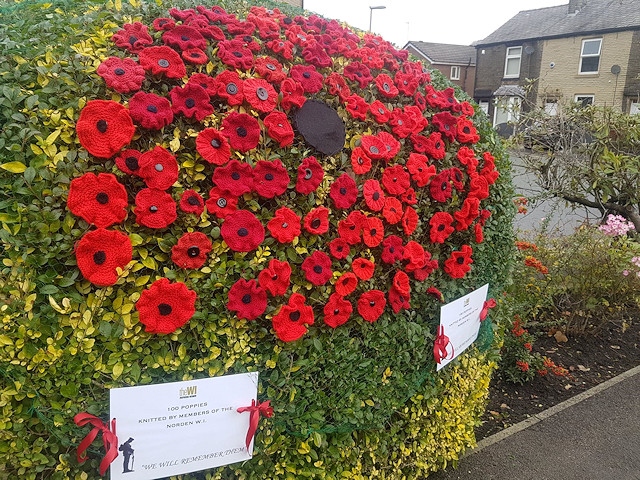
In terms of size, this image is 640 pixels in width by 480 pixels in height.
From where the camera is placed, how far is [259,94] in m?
2.01

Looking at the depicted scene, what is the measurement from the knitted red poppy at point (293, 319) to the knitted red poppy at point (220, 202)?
41 centimetres

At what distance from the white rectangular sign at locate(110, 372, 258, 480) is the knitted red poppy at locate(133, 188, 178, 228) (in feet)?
1.84

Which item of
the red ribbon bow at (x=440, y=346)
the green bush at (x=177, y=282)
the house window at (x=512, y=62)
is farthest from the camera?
the house window at (x=512, y=62)

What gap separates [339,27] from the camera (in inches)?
105

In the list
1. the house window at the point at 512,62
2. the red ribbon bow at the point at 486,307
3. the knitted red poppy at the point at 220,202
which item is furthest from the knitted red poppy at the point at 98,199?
the house window at the point at 512,62

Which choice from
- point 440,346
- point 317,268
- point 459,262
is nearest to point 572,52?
point 459,262

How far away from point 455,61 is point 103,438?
120ft

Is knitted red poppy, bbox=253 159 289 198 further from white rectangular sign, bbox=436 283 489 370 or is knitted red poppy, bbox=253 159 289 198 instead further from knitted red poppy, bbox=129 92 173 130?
white rectangular sign, bbox=436 283 489 370

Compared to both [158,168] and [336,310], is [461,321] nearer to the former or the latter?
[336,310]

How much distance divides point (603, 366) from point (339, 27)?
4178 mm

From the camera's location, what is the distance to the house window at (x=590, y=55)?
81.8 ft

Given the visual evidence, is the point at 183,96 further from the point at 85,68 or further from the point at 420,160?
the point at 420,160

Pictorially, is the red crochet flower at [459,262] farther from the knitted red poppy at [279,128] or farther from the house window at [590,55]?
the house window at [590,55]

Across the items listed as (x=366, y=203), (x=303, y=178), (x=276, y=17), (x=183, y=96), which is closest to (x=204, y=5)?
(x=276, y=17)
